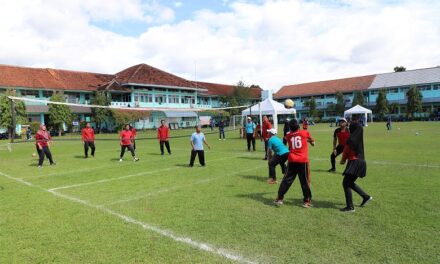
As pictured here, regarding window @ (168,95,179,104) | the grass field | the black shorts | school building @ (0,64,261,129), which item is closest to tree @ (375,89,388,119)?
school building @ (0,64,261,129)

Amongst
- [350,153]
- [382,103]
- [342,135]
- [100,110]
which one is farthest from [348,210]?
[382,103]

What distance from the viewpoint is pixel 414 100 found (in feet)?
203

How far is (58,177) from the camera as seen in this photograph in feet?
38.5

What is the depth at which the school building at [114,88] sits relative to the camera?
47.1 metres

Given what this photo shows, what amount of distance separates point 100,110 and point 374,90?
182 feet

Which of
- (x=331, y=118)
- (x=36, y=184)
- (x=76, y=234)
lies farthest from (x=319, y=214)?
(x=331, y=118)

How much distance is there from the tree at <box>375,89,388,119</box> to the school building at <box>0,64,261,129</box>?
33401 mm

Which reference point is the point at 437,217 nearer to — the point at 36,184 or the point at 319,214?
the point at 319,214

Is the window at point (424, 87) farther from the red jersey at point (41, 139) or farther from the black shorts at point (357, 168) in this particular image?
the black shorts at point (357, 168)

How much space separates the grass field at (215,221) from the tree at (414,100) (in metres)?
58.6

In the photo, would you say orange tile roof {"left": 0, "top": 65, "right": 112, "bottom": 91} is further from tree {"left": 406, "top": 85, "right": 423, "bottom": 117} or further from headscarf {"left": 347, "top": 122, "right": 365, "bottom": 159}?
tree {"left": 406, "top": 85, "right": 423, "bottom": 117}

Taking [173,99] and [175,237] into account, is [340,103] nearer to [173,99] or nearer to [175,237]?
[173,99]

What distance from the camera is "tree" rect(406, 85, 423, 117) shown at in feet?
202

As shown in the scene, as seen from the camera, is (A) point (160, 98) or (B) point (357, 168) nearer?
(B) point (357, 168)
